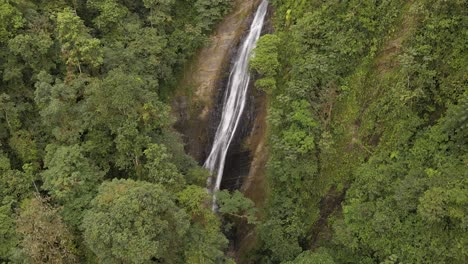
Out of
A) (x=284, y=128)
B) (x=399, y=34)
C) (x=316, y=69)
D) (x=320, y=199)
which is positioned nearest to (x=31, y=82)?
(x=284, y=128)

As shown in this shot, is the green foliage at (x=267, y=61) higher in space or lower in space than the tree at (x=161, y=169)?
higher

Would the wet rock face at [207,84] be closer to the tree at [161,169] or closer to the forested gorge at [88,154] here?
the forested gorge at [88,154]

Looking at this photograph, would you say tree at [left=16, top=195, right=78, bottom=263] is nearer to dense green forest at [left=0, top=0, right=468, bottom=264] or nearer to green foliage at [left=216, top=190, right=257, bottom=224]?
dense green forest at [left=0, top=0, right=468, bottom=264]

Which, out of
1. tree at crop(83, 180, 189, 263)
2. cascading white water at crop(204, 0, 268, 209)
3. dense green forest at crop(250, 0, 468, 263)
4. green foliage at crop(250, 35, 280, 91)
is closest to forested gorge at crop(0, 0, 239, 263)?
tree at crop(83, 180, 189, 263)

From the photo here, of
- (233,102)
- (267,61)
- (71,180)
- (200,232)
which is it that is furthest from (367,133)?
(71,180)

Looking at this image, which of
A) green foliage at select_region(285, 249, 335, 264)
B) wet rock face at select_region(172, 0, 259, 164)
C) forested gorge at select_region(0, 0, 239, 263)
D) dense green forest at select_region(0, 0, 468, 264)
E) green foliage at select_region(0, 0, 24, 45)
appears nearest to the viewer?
forested gorge at select_region(0, 0, 239, 263)

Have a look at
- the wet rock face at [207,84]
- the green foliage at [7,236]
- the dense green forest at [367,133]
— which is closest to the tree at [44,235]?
the green foliage at [7,236]
